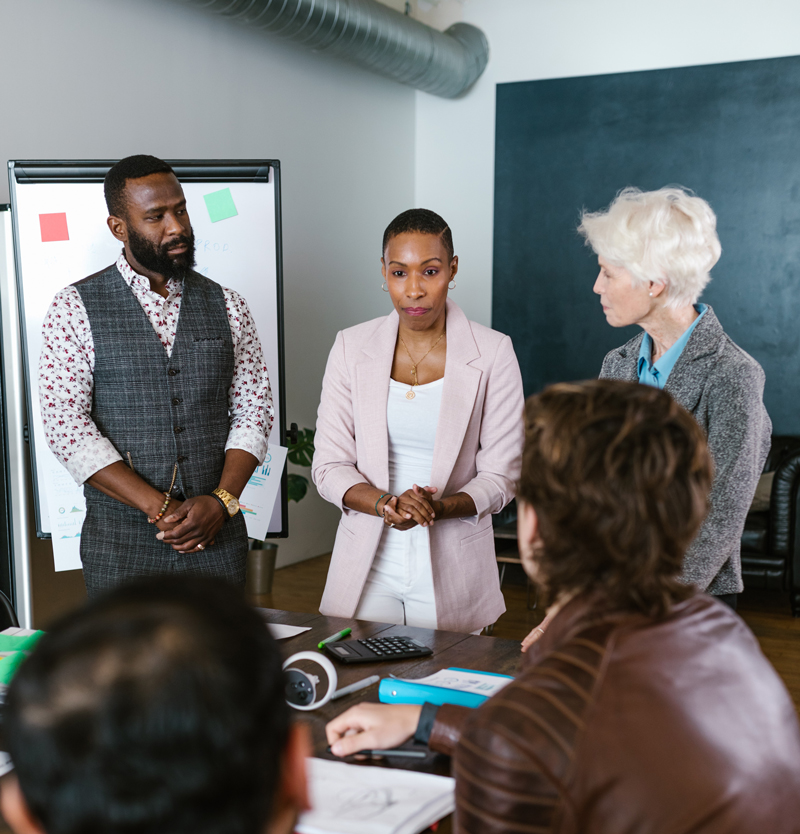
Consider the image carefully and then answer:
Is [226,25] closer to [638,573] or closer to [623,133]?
[623,133]

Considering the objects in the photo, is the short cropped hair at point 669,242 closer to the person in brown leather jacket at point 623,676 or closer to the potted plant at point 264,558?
the person in brown leather jacket at point 623,676

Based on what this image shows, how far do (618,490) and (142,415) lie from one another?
4.77 ft

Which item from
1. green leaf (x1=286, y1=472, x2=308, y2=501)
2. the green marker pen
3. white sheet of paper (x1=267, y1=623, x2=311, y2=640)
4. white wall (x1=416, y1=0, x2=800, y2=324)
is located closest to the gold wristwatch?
white sheet of paper (x1=267, y1=623, x2=311, y2=640)

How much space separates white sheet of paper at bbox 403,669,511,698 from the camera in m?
1.47

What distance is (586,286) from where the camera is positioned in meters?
5.86

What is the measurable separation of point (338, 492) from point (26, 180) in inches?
70.8

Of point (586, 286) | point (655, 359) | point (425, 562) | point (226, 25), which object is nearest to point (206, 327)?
point (425, 562)

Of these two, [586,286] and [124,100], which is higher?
[124,100]

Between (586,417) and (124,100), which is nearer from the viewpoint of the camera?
(586,417)

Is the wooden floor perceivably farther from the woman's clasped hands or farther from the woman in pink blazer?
the woman's clasped hands

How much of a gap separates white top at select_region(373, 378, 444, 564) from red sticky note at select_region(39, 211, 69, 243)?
1.58 meters

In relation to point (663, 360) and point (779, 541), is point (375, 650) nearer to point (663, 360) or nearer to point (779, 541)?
point (663, 360)

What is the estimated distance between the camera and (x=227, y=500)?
214 cm

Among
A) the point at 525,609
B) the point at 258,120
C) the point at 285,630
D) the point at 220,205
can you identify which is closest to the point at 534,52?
the point at 258,120
